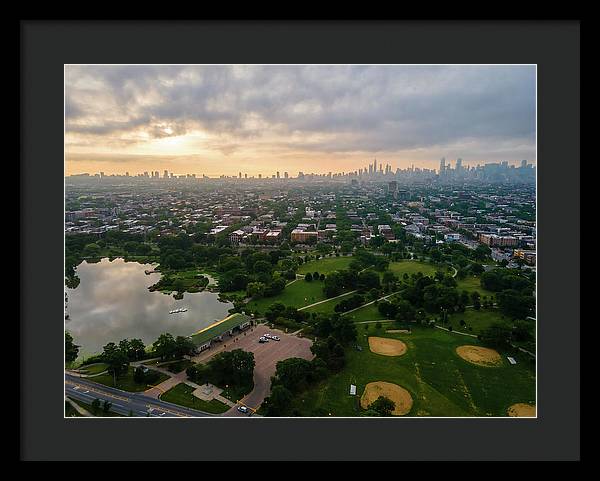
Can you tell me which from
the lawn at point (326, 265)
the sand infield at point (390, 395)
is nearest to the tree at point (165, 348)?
the sand infield at point (390, 395)

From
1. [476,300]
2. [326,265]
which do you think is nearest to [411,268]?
[326,265]

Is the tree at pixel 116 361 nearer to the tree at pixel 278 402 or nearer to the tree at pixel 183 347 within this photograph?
the tree at pixel 183 347
